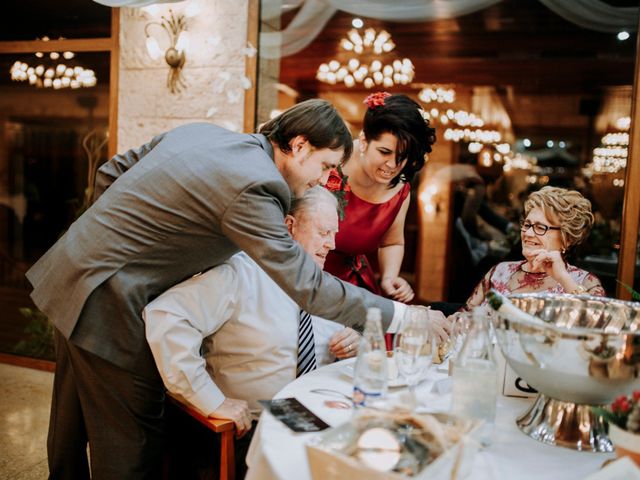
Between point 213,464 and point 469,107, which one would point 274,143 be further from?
point 469,107

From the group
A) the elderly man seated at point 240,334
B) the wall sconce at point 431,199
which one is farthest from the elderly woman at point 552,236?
the wall sconce at point 431,199

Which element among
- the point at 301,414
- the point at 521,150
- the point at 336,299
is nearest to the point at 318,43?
the point at 521,150

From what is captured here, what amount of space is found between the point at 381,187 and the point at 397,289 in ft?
1.68

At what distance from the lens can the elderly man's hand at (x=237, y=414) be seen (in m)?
1.69

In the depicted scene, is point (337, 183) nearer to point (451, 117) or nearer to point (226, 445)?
point (226, 445)

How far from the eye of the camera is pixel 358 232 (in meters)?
2.97

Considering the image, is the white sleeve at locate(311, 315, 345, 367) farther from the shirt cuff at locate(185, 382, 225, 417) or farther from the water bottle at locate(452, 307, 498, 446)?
the water bottle at locate(452, 307, 498, 446)

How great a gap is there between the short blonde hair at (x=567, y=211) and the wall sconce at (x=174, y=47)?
2446 millimetres

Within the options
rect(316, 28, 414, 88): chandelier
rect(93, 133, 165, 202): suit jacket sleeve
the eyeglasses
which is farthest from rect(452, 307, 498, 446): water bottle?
rect(316, 28, 414, 88): chandelier

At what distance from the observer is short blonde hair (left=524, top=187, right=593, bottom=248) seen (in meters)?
2.46

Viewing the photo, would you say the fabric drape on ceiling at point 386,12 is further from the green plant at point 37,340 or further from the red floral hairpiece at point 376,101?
the green plant at point 37,340

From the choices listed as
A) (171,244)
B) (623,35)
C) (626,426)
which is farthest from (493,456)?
(623,35)

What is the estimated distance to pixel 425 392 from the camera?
1.62 metres

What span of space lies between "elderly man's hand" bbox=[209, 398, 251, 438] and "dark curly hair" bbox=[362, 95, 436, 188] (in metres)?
1.27
